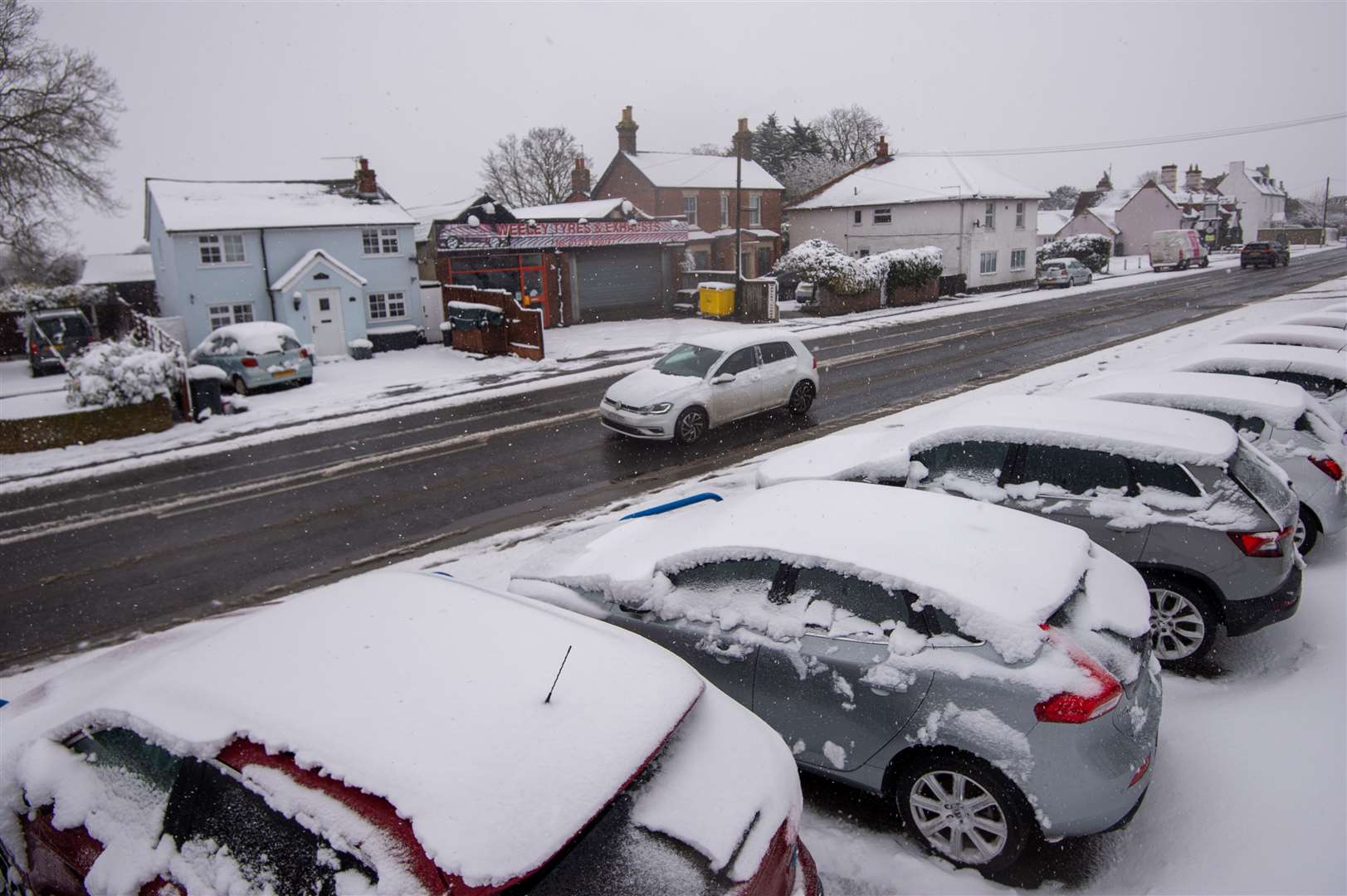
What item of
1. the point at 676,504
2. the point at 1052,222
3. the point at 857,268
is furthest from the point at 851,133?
the point at 676,504

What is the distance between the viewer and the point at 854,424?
1438 cm

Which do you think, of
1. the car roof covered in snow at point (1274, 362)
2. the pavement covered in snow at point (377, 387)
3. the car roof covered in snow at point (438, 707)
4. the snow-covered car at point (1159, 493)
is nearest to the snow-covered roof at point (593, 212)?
the pavement covered in snow at point (377, 387)

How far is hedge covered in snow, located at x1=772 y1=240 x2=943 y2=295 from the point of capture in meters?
33.2

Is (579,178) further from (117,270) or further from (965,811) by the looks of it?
(965,811)

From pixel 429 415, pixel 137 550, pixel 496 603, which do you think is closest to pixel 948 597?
pixel 496 603

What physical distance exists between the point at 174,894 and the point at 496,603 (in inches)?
63.4

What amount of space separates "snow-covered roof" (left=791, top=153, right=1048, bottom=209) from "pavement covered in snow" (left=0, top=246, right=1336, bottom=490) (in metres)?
11.2

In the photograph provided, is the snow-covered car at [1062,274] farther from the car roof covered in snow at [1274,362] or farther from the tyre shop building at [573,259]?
the car roof covered in snow at [1274,362]

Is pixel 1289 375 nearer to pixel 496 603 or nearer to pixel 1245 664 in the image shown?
pixel 1245 664

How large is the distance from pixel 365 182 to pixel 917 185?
28.7m

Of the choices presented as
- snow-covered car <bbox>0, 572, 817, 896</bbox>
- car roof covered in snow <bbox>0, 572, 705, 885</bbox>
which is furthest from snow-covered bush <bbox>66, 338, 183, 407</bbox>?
snow-covered car <bbox>0, 572, 817, 896</bbox>

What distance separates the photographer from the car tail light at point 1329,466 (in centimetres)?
725

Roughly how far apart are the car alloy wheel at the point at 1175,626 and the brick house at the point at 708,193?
3913 centimetres

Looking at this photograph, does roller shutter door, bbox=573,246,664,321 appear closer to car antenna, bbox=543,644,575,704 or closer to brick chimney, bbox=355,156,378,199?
brick chimney, bbox=355,156,378,199
